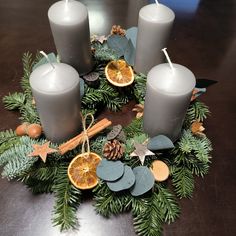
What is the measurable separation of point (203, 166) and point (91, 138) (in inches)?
8.4

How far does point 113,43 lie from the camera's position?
2.04ft

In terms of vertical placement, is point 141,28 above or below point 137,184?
above

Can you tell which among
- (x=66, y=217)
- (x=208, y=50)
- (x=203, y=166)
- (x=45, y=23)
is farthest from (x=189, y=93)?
(x=45, y=23)

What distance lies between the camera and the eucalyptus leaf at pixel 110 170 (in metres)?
0.46

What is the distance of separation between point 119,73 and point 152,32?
114 mm

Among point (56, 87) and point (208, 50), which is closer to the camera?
point (56, 87)

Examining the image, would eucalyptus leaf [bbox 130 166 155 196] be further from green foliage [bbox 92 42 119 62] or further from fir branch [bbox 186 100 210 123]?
green foliage [bbox 92 42 119 62]

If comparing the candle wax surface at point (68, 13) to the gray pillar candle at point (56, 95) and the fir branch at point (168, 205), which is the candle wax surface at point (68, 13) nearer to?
the gray pillar candle at point (56, 95)

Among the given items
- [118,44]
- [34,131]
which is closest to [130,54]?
[118,44]

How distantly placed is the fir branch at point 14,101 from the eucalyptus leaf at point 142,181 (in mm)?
292

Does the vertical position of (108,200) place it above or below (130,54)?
below

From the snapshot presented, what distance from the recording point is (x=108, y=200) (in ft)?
1.55

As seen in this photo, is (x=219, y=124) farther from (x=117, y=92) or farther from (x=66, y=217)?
(x=66, y=217)

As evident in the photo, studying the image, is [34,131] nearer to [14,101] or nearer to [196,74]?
[14,101]
